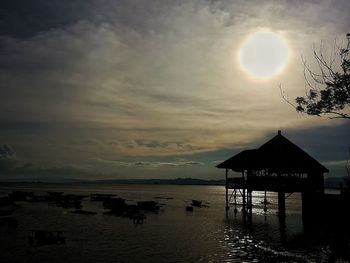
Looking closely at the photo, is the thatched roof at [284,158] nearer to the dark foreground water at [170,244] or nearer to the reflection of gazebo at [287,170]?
the reflection of gazebo at [287,170]

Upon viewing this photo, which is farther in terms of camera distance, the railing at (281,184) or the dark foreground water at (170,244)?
the railing at (281,184)

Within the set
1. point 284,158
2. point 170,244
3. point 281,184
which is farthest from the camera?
point 284,158

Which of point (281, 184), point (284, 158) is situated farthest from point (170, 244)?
point (284, 158)

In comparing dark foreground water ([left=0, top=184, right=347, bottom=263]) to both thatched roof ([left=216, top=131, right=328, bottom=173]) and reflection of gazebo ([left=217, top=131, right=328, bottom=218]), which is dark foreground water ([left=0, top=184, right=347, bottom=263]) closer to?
reflection of gazebo ([left=217, top=131, right=328, bottom=218])

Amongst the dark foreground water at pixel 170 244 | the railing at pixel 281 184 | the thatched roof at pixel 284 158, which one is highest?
the thatched roof at pixel 284 158

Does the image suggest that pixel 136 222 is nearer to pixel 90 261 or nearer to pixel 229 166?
pixel 229 166

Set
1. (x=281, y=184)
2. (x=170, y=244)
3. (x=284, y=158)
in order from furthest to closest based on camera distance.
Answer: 1. (x=284, y=158)
2. (x=281, y=184)
3. (x=170, y=244)

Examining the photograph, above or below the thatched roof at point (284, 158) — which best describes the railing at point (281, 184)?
below

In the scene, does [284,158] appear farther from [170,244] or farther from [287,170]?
[170,244]

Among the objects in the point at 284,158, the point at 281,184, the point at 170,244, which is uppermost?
the point at 284,158

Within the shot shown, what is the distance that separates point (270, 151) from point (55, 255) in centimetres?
2104

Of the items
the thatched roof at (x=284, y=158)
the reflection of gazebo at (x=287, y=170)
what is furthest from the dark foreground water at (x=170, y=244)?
the thatched roof at (x=284, y=158)

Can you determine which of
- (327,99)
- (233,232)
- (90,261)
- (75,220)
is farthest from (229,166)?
(327,99)

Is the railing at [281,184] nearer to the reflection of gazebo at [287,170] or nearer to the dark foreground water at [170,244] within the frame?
the reflection of gazebo at [287,170]
